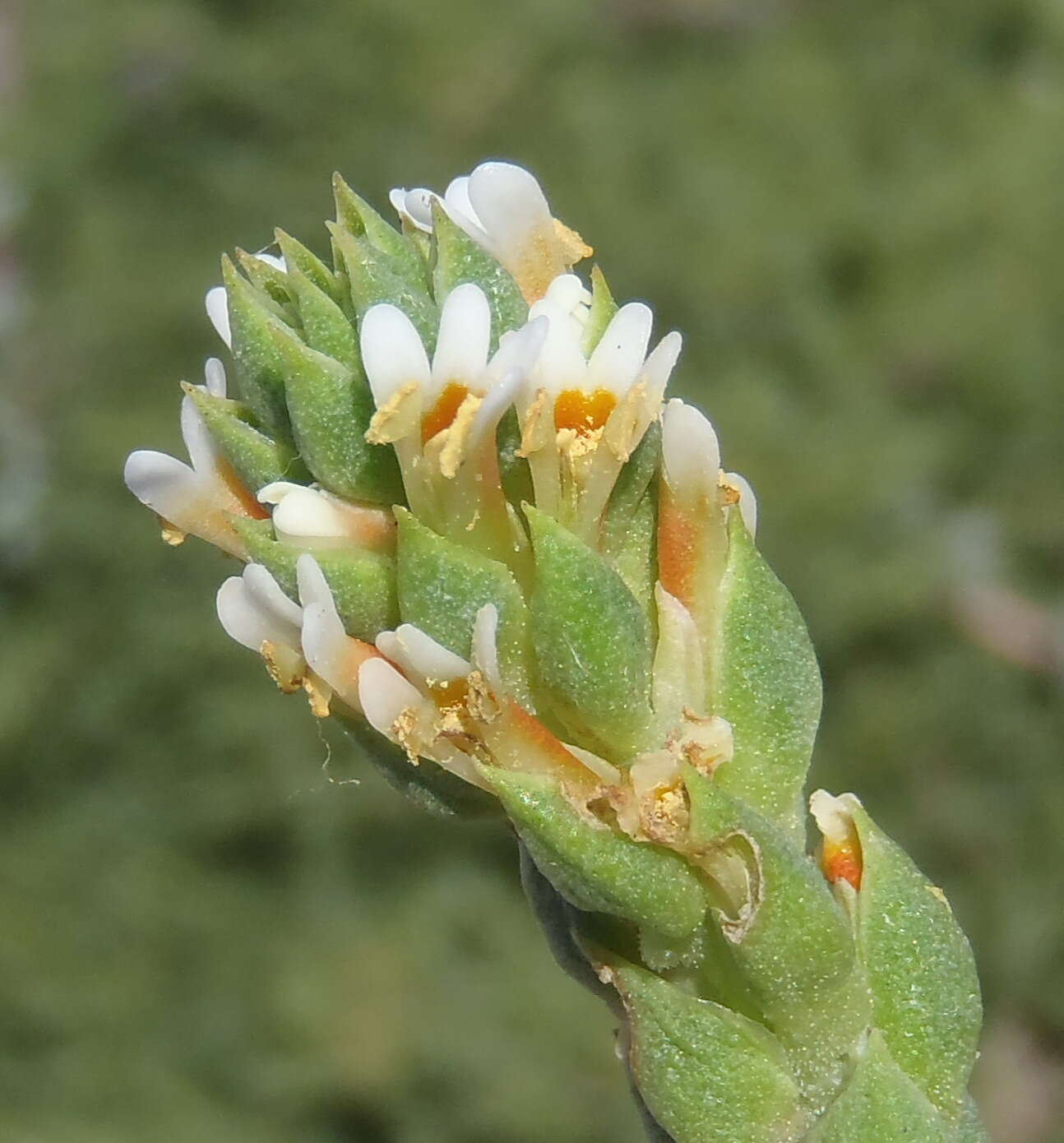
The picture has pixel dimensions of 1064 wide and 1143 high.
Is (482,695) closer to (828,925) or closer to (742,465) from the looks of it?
(828,925)

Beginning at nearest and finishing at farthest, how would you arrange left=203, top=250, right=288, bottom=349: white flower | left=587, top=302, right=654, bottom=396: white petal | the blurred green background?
left=587, top=302, right=654, bottom=396: white petal
left=203, top=250, right=288, bottom=349: white flower
the blurred green background

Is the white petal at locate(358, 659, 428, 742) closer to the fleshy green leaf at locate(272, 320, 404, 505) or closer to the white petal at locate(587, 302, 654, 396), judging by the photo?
the fleshy green leaf at locate(272, 320, 404, 505)

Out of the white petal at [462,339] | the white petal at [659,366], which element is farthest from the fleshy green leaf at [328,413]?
the white petal at [659,366]

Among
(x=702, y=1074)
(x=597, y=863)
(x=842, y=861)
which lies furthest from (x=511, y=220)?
(x=702, y=1074)

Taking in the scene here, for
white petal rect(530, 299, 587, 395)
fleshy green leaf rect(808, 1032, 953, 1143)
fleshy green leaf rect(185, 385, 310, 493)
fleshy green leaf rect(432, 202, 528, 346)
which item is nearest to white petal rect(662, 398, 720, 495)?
white petal rect(530, 299, 587, 395)

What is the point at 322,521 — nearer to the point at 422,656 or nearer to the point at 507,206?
the point at 422,656

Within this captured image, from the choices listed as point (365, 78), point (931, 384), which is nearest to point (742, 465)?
point (931, 384)

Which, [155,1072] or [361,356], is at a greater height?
[361,356]
